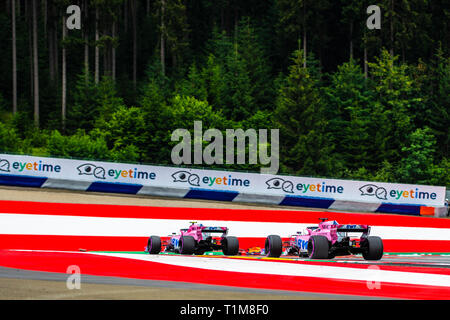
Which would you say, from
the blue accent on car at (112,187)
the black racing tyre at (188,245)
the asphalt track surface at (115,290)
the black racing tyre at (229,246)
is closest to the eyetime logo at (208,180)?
Result: the blue accent on car at (112,187)

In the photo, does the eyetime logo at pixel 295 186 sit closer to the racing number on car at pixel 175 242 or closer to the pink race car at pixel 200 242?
the racing number on car at pixel 175 242

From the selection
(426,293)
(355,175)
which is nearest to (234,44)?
(355,175)

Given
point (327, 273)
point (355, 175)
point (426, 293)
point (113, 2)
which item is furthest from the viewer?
point (113, 2)

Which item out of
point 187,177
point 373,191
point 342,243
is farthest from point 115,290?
point 373,191

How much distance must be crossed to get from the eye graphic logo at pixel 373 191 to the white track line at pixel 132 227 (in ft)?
19.0

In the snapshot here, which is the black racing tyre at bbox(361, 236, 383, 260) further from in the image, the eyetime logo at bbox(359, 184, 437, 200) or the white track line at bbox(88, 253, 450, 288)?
the eyetime logo at bbox(359, 184, 437, 200)

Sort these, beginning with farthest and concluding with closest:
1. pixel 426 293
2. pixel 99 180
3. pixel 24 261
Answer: pixel 99 180 < pixel 24 261 < pixel 426 293

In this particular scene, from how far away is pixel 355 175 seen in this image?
46219 millimetres

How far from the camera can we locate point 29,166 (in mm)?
29797

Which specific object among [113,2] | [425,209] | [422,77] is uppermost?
[113,2]

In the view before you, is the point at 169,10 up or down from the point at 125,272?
up
